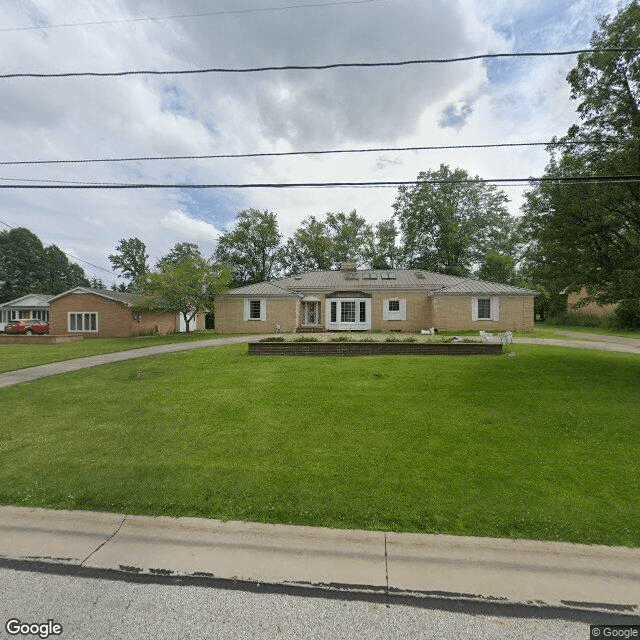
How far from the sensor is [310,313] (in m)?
24.7

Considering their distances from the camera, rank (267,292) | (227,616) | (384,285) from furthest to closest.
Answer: (384,285)
(267,292)
(227,616)

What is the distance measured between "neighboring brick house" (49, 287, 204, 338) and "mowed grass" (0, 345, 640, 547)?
1726cm

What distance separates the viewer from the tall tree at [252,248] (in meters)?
41.2

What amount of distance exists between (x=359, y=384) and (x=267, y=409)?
2594 millimetres

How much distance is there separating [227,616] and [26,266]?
249ft

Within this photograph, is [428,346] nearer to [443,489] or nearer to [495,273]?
[443,489]

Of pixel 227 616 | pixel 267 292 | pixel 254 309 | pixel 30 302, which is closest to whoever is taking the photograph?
pixel 227 616

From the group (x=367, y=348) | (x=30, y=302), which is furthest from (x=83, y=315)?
(x=367, y=348)

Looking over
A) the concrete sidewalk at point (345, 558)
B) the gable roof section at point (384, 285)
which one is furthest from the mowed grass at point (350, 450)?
the gable roof section at point (384, 285)

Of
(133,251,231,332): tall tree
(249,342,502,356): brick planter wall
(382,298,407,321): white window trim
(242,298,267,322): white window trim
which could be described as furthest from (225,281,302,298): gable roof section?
(249,342,502,356): brick planter wall

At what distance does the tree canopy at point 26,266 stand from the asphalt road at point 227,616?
70.6m

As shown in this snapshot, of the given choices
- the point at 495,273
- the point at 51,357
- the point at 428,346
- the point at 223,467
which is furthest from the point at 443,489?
the point at 495,273

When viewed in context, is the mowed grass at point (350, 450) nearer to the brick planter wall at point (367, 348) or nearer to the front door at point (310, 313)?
the brick planter wall at point (367, 348)

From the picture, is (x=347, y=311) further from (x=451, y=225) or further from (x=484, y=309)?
(x=451, y=225)
